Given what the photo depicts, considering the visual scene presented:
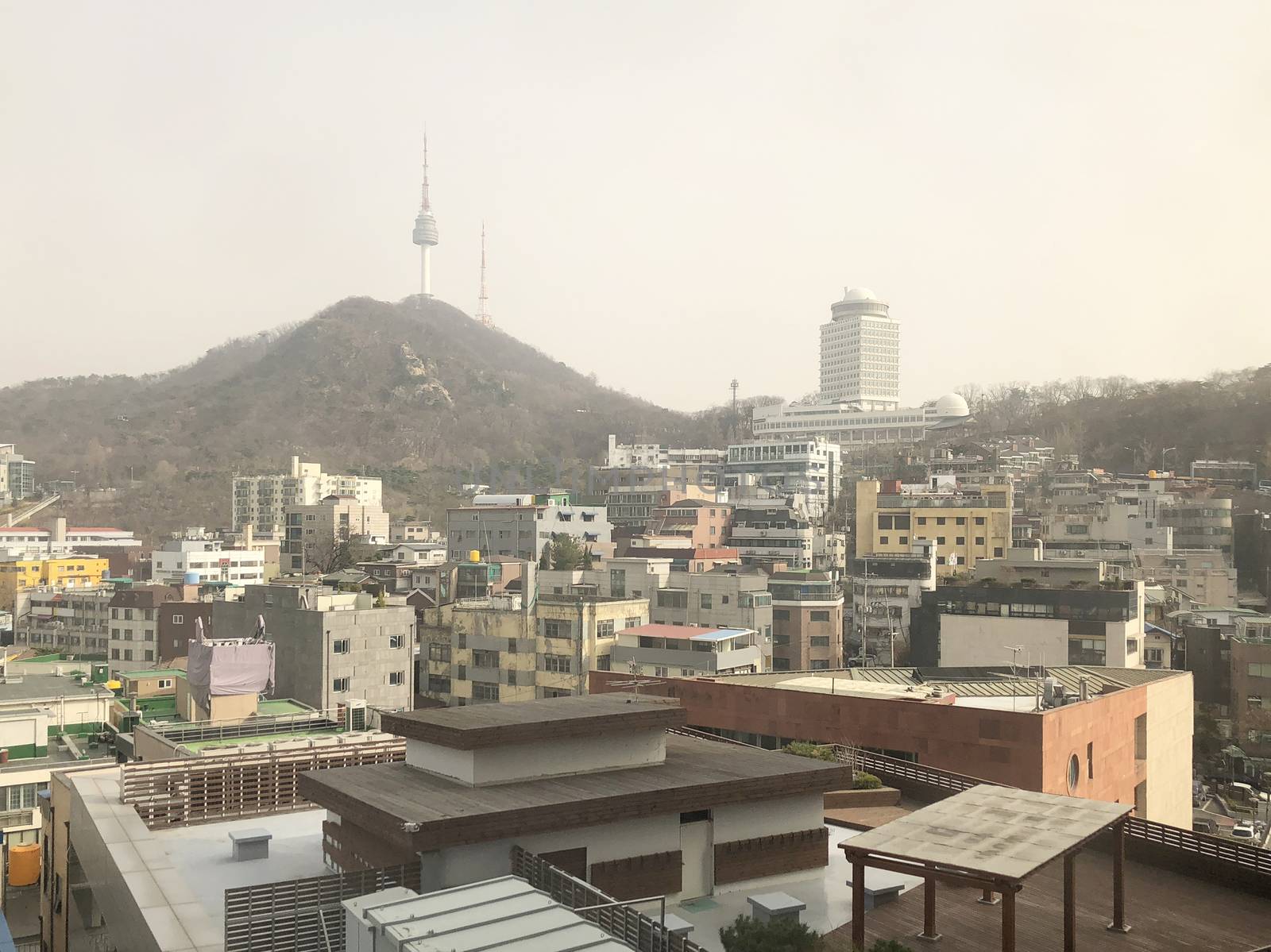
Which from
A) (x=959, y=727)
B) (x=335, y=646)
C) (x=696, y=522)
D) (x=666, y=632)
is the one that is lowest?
(x=335, y=646)

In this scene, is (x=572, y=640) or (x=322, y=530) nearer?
(x=572, y=640)

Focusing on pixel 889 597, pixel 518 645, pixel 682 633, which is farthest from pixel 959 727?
pixel 889 597

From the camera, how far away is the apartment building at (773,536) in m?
73.8

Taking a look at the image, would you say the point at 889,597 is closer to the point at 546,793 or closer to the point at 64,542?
the point at 546,793

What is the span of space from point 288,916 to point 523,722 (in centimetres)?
348

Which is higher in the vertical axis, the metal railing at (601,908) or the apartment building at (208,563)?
the metal railing at (601,908)

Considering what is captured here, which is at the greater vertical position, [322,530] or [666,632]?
[322,530]

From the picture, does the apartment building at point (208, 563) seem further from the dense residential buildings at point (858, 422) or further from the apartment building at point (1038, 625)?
the dense residential buildings at point (858, 422)

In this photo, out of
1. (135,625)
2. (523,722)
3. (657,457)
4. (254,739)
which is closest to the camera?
(523,722)

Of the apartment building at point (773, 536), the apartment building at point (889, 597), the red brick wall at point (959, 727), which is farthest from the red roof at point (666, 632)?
the apartment building at point (773, 536)

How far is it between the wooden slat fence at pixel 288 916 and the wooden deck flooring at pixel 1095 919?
16.1ft

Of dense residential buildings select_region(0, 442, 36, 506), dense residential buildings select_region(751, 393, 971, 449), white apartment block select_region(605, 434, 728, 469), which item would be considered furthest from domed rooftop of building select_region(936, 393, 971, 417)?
dense residential buildings select_region(0, 442, 36, 506)

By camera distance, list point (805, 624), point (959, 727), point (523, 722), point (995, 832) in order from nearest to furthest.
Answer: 1. point (995, 832)
2. point (523, 722)
3. point (959, 727)
4. point (805, 624)

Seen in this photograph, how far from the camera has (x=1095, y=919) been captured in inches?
492
